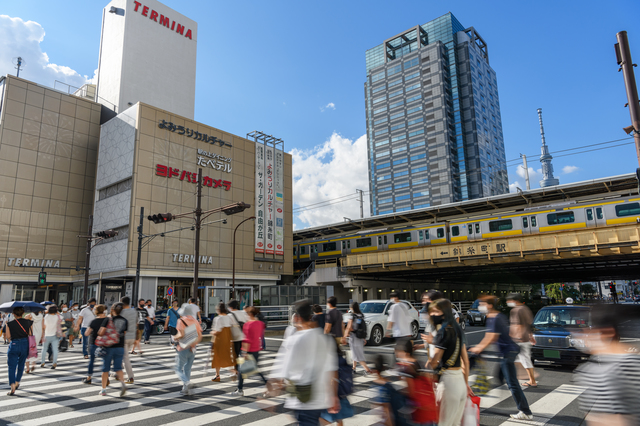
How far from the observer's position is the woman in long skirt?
8.35 m

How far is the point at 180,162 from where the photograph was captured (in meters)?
37.4

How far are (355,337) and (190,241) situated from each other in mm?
30678

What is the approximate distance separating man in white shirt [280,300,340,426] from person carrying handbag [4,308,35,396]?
7.10 metres

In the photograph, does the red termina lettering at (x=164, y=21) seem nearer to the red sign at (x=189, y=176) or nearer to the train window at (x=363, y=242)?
the red sign at (x=189, y=176)

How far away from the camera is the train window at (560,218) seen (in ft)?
89.3

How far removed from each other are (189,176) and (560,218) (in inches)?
1233

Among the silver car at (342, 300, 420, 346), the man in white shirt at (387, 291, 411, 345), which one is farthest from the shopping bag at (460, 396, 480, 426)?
the silver car at (342, 300, 420, 346)

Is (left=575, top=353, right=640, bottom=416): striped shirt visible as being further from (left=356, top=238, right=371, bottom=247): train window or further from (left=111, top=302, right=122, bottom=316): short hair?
(left=356, top=238, right=371, bottom=247): train window

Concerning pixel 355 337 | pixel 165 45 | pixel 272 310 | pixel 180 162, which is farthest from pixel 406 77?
pixel 355 337

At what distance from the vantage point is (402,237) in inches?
1430

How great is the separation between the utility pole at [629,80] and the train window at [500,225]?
23313 mm

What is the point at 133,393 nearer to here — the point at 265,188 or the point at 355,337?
the point at 355,337

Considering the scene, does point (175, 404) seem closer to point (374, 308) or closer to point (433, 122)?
point (374, 308)

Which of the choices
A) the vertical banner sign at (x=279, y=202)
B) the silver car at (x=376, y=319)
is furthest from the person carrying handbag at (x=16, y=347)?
the vertical banner sign at (x=279, y=202)
